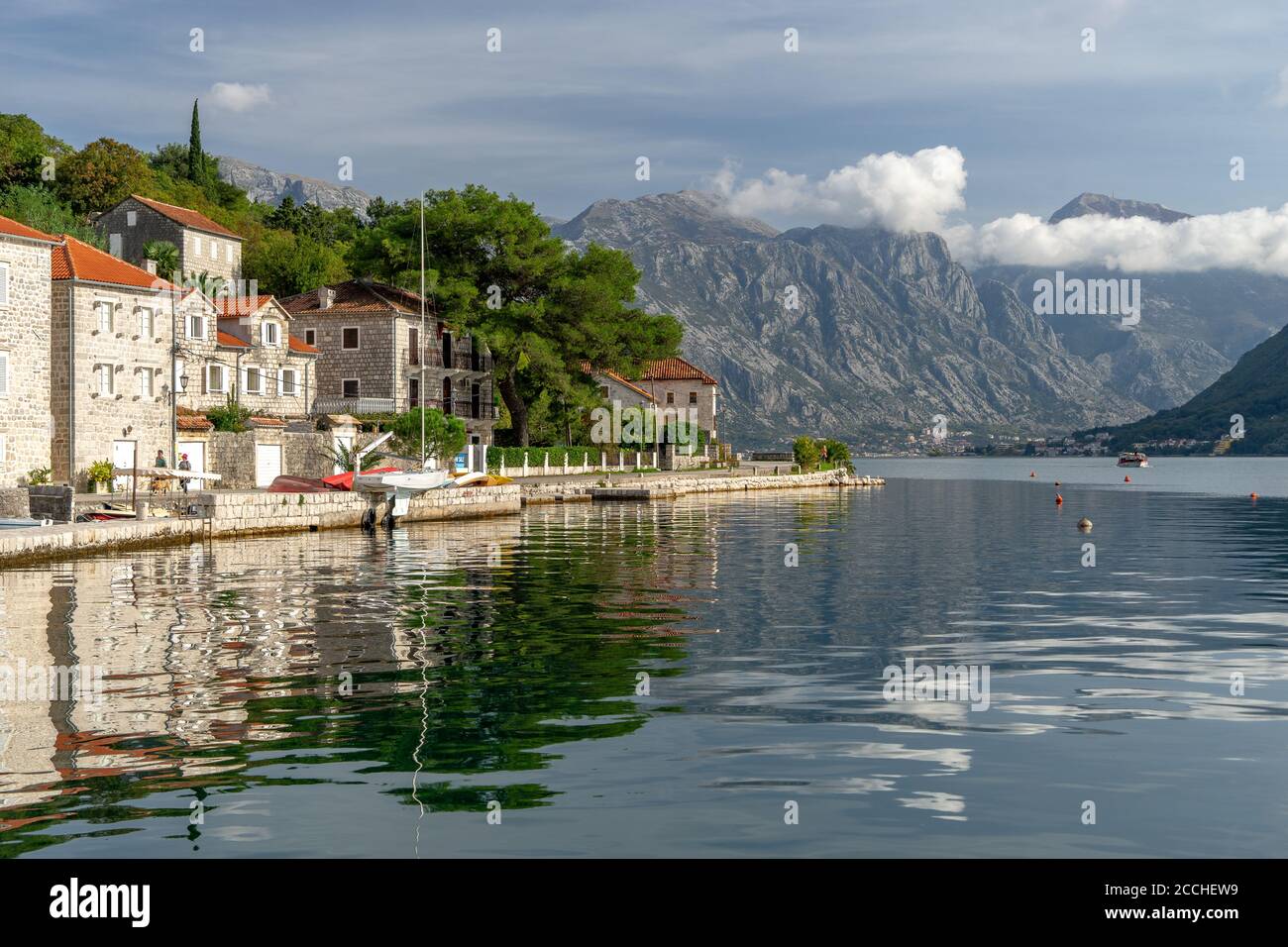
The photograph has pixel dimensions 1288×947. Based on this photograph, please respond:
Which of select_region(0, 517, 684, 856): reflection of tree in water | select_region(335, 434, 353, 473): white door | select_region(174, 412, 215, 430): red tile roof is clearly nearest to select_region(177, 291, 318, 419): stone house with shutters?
select_region(174, 412, 215, 430): red tile roof

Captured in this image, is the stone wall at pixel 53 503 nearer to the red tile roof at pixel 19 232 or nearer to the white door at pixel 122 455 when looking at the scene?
the red tile roof at pixel 19 232

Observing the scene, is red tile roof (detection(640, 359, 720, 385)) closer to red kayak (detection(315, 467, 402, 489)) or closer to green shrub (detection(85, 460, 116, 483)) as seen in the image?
red kayak (detection(315, 467, 402, 489))

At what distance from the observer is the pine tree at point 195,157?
134375 mm

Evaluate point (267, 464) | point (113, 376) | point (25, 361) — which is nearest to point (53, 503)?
point (25, 361)

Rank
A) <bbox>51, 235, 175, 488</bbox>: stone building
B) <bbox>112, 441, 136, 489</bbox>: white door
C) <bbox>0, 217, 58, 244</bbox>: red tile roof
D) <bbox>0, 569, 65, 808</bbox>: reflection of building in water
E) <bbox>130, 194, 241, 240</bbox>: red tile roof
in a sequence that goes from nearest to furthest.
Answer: <bbox>0, 569, 65, 808</bbox>: reflection of building in water < <bbox>0, 217, 58, 244</bbox>: red tile roof < <bbox>51, 235, 175, 488</bbox>: stone building < <bbox>112, 441, 136, 489</bbox>: white door < <bbox>130, 194, 241, 240</bbox>: red tile roof

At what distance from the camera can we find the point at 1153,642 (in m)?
25.1

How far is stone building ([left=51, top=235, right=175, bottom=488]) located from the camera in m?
64.0

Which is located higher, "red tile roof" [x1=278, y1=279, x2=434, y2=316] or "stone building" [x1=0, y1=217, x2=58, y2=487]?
"red tile roof" [x1=278, y1=279, x2=434, y2=316]

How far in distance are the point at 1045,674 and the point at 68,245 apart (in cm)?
6082

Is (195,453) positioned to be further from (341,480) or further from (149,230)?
(149,230)

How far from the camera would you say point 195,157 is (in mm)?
135125

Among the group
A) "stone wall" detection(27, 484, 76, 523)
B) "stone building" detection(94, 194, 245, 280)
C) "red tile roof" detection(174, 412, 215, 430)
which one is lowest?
"stone wall" detection(27, 484, 76, 523)

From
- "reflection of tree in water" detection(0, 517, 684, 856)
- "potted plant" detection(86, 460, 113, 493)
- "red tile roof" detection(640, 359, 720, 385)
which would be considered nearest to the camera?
"reflection of tree in water" detection(0, 517, 684, 856)

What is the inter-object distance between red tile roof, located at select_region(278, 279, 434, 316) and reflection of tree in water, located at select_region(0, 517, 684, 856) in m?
62.7
